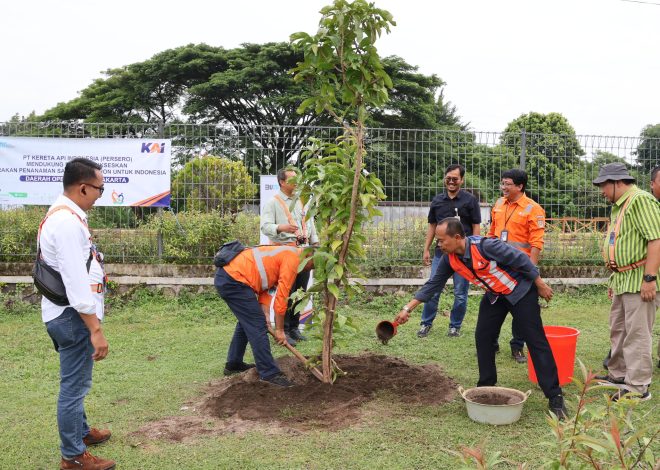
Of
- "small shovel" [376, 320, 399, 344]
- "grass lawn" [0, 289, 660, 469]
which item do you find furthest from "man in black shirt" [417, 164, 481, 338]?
"small shovel" [376, 320, 399, 344]

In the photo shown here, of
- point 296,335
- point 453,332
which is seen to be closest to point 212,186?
point 296,335

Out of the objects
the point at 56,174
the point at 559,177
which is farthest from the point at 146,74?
the point at 559,177

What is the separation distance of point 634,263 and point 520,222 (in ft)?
4.74

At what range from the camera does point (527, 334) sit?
4430 millimetres

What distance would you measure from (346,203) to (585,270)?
625 centimetres

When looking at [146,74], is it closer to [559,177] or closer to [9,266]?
[9,266]

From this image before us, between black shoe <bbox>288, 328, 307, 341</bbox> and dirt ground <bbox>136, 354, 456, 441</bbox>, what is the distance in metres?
1.28

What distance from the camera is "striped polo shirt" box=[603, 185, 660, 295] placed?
15.3ft

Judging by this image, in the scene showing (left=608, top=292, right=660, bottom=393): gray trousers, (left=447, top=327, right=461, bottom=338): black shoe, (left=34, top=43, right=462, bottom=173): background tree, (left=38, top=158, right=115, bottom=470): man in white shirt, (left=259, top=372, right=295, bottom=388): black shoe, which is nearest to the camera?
(left=38, top=158, right=115, bottom=470): man in white shirt

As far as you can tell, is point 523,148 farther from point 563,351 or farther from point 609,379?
point 563,351

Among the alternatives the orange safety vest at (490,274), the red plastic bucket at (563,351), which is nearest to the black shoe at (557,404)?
the red plastic bucket at (563,351)

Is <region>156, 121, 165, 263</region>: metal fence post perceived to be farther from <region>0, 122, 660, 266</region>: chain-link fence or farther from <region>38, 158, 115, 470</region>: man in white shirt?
<region>38, 158, 115, 470</region>: man in white shirt

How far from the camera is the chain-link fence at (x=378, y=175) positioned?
8797 millimetres

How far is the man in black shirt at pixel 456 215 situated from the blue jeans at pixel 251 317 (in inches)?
93.1
